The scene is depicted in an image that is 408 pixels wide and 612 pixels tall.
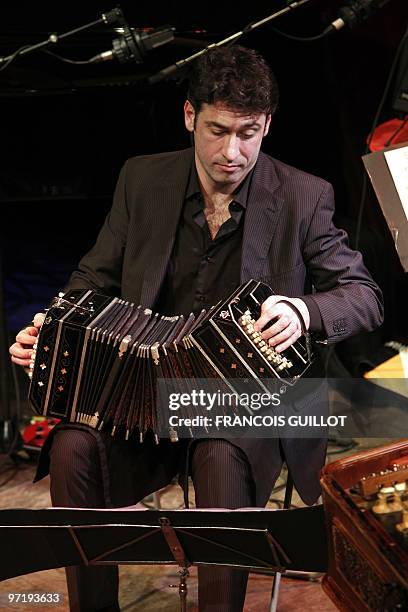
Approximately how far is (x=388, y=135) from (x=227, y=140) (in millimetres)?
1216

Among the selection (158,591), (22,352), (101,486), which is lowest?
(158,591)

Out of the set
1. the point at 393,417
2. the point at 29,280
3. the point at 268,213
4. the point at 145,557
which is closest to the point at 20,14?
the point at 29,280

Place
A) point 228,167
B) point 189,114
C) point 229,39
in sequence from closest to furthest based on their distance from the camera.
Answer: point 228,167, point 189,114, point 229,39

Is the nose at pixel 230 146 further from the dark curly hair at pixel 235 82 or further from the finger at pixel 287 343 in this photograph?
the finger at pixel 287 343

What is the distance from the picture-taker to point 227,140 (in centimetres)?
281

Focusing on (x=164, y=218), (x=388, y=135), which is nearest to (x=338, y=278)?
(x=164, y=218)

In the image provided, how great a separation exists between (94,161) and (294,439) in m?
2.35

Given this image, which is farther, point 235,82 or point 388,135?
point 388,135

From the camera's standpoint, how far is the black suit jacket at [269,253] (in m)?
2.80

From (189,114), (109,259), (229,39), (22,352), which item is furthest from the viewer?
(229,39)

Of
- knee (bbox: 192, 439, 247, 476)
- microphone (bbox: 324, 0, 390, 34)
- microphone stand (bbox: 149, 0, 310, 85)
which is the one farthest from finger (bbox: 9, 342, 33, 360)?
microphone (bbox: 324, 0, 390, 34)

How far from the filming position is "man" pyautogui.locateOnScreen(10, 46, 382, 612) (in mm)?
2662

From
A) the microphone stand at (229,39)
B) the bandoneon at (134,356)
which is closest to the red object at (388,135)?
the microphone stand at (229,39)

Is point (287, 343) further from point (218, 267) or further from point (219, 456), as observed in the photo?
point (218, 267)
